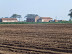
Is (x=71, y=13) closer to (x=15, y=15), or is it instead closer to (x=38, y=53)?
(x=15, y=15)

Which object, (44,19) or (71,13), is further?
(44,19)

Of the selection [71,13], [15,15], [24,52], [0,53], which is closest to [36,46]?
[24,52]

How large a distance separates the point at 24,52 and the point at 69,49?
270cm

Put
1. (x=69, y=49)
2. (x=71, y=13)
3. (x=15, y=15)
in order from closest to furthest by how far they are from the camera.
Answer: (x=69, y=49), (x=71, y=13), (x=15, y=15)

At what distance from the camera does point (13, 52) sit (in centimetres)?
1069

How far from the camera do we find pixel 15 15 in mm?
137250

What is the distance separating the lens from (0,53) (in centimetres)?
1044

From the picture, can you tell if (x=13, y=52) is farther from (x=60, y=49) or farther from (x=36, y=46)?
(x=60, y=49)

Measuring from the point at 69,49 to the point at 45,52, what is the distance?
1619 millimetres

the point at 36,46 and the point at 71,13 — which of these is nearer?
the point at 36,46

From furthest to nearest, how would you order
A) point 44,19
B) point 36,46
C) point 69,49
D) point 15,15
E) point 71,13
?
point 15,15 → point 44,19 → point 71,13 → point 36,46 → point 69,49

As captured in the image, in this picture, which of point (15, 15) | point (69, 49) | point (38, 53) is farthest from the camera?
point (15, 15)

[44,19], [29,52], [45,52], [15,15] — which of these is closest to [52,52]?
[45,52]

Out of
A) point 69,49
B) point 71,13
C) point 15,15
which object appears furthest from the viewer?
point 15,15
